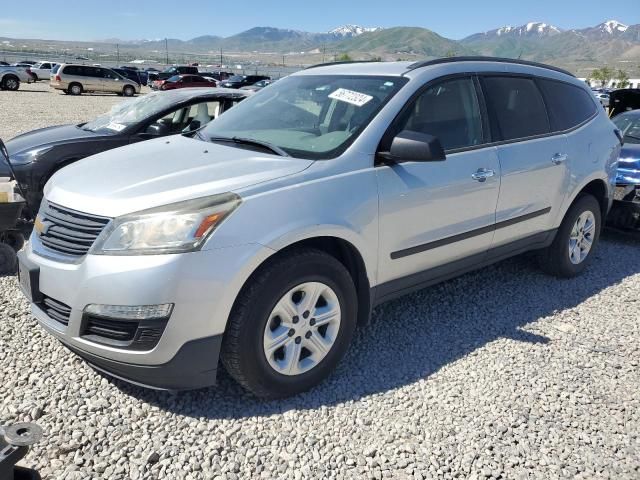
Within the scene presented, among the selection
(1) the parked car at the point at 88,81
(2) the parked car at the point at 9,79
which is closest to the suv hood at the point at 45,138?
(1) the parked car at the point at 88,81

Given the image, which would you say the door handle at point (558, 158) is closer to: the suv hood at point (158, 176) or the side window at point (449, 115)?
the side window at point (449, 115)

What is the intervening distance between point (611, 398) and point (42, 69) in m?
42.7

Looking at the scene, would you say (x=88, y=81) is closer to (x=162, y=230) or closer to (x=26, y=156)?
(x=26, y=156)

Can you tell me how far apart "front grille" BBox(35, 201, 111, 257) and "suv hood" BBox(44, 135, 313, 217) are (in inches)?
1.6

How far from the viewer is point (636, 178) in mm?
6008

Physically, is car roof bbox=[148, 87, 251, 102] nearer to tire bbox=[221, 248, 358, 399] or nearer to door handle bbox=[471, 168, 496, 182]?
door handle bbox=[471, 168, 496, 182]

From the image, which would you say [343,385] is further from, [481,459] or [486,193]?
[486,193]

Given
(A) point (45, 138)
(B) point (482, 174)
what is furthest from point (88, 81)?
(B) point (482, 174)

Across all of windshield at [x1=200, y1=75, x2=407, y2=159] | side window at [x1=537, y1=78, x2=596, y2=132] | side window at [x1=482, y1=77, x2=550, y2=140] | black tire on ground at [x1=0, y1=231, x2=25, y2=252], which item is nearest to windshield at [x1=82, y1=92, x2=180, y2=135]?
black tire on ground at [x1=0, y1=231, x2=25, y2=252]

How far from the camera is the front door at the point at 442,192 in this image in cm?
326

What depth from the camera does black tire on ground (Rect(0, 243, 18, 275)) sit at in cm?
456

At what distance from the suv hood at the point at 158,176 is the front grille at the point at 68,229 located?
0.13 ft

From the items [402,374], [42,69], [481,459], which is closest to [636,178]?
[402,374]

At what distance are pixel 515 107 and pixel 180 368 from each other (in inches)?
122
